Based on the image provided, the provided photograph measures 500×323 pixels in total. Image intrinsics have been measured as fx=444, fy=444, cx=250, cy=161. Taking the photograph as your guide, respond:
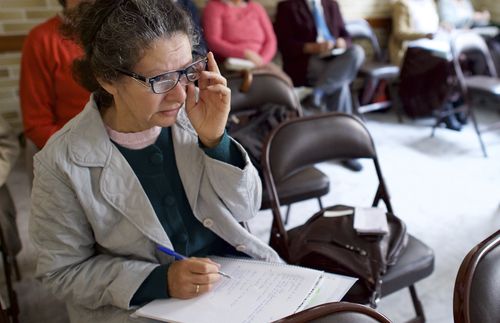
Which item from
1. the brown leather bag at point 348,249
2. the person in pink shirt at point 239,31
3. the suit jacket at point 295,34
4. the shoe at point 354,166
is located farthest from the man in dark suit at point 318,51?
the brown leather bag at point 348,249

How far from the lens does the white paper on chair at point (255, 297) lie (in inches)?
38.3

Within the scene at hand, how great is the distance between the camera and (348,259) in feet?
4.35

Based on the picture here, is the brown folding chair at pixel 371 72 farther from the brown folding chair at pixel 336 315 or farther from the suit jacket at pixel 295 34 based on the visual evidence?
the brown folding chair at pixel 336 315

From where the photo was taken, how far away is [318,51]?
3443mm

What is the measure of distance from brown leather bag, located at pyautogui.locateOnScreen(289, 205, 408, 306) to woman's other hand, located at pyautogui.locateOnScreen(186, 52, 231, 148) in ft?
1.69

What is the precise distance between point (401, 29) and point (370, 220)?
10.2ft

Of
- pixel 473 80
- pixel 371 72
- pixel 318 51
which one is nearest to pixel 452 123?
pixel 473 80

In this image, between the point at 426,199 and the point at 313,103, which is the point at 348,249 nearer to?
the point at 426,199

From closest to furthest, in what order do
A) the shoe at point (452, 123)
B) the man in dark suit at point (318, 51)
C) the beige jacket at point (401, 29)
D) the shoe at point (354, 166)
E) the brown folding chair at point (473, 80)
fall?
the shoe at point (354, 166) < the brown folding chair at point (473, 80) < the man in dark suit at point (318, 51) < the shoe at point (452, 123) < the beige jacket at point (401, 29)

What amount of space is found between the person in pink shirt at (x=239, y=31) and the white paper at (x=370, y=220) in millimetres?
1752

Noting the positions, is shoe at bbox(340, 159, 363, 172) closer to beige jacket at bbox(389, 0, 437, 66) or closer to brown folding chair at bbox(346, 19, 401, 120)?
brown folding chair at bbox(346, 19, 401, 120)

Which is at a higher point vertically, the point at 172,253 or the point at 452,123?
the point at 172,253

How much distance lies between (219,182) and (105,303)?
1.31ft

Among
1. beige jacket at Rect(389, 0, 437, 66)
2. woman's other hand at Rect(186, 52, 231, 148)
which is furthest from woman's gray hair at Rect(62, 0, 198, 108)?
beige jacket at Rect(389, 0, 437, 66)
